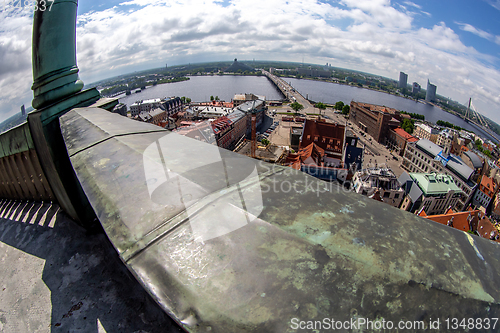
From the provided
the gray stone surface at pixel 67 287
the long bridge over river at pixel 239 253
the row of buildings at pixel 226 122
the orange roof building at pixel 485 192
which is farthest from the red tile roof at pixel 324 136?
the long bridge over river at pixel 239 253

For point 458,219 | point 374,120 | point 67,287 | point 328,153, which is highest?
point 67,287

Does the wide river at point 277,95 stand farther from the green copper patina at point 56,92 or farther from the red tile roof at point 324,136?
the green copper patina at point 56,92

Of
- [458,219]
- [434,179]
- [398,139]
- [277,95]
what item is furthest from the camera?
[277,95]

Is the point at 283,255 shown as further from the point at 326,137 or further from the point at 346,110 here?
the point at 346,110

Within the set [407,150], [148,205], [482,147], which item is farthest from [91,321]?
[482,147]

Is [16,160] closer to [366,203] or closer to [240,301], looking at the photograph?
[240,301]

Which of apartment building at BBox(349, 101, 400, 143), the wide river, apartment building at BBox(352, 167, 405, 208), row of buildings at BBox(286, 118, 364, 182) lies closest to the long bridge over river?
apartment building at BBox(352, 167, 405, 208)

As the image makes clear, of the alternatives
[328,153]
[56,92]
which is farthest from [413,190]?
[56,92]
